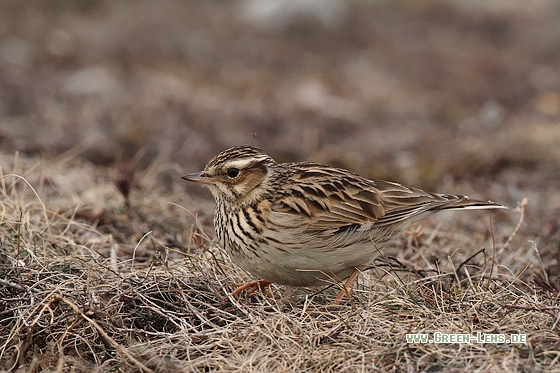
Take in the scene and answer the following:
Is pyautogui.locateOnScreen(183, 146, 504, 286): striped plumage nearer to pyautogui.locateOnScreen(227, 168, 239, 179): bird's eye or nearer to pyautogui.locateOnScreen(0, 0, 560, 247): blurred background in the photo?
pyautogui.locateOnScreen(227, 168, 239, 179): bird's eye

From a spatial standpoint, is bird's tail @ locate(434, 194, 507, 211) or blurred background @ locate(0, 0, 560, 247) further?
blurred background @ locate(0, 0, 560, 247)

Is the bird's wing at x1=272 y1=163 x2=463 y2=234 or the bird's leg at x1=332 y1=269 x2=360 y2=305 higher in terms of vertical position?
the bird's wing at x1=272 y1=163 x2=463 y2=234

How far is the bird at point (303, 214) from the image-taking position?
214 inches

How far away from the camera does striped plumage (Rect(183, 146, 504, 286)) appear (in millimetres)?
5434

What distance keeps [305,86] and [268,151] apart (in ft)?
14.6

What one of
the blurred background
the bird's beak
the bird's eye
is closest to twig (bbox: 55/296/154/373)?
the bird's beak

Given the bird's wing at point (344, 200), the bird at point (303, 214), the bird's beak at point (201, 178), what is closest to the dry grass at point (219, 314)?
the bird at point (303, 214)

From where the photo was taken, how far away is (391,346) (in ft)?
15.5

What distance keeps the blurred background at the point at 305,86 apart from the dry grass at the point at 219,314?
8.64 ft

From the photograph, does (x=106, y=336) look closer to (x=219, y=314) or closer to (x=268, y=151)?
(x=219, y=314)

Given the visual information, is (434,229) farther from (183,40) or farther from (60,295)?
(183,40)

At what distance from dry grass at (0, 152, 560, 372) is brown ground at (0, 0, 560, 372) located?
0.02 metres

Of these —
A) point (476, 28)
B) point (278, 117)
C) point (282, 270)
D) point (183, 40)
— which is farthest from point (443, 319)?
point (476, 28)

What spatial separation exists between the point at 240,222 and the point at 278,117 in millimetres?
7660
